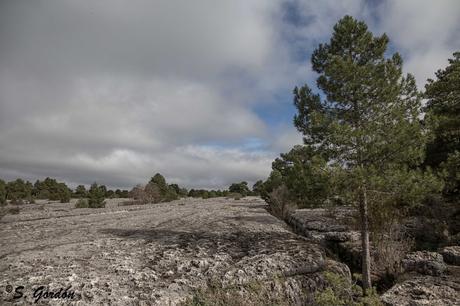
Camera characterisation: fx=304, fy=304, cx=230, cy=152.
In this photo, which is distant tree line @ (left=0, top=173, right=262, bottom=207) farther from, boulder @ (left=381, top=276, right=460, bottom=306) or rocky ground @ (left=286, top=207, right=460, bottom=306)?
boulder @ (left=381, top=276, right=460, bottom=306)

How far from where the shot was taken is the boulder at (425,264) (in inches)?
325

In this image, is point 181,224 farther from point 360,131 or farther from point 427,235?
point 427,235

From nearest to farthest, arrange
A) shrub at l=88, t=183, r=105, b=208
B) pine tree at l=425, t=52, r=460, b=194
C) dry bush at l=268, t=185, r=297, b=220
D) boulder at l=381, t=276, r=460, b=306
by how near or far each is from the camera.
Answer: boulder at l=381, t=276, r=460, b=306, pine tree at l=425, t=52, r=460, b=194, dry bush at l=268, t=185, r=297, b=220, shrub at l=88, t=183, r=105, b=208

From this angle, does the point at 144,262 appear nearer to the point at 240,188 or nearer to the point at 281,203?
the point at 281,203

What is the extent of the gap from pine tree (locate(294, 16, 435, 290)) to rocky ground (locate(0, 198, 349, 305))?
7.25ft

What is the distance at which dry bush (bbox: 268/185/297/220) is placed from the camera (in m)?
22.7

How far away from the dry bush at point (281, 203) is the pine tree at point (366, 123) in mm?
13779

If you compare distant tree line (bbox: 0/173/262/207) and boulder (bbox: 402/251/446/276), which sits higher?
distant tree line (bbox: 0/173/262/207)

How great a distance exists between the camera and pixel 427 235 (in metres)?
13.9

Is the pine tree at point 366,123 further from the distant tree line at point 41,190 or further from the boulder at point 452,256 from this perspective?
the distant tree line at point 41,190

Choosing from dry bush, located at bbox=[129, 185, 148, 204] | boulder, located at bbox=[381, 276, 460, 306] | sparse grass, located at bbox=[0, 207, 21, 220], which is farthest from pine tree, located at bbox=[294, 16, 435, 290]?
dry bush, located at bbox=[129, 185, 148, 204]

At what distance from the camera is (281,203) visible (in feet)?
76.0

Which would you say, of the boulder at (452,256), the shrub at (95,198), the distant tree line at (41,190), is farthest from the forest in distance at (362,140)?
the distant tree line at (41,190)

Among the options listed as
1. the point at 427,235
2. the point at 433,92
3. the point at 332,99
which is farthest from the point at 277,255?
the point at 433,92
